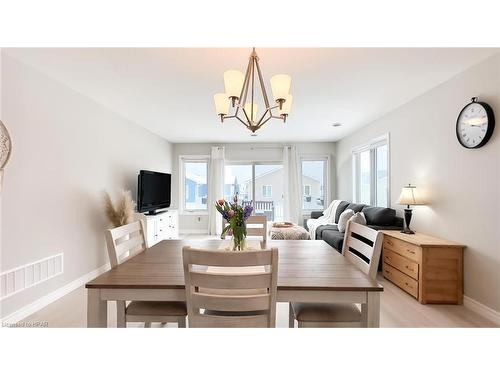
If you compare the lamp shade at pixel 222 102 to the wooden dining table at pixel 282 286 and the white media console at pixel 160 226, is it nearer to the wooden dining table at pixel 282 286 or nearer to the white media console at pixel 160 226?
the wooden dining table at pixel 282 286

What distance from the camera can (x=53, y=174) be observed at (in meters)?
2.61

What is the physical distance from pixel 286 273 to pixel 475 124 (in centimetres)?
239

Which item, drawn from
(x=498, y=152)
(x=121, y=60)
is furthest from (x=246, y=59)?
(x=498, y=152)

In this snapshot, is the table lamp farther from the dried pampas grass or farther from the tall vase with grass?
the dried pampas grass

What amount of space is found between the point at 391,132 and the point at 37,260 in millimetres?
4809

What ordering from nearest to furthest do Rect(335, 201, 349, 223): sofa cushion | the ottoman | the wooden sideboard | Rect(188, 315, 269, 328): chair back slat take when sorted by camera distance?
Rect(188, 315, 269, 328): chair back slat → the wooden sideboard → the ottoman → Rect(335, 201, 349, 223): sofa cushion

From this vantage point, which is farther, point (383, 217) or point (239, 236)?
point (383, 217)

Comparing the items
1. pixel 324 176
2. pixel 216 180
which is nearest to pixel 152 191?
pixel 216 180

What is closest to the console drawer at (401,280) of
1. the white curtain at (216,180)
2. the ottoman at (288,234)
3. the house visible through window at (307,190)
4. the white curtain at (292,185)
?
the ottoman at (288,234)

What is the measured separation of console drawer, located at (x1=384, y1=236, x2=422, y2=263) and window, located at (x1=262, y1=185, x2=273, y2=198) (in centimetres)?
362

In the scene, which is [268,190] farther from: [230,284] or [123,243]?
[230,284]

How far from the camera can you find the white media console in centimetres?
415

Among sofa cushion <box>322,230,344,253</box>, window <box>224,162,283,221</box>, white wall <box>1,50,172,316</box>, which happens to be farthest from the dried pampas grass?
window <box>224,162,283,221</box>

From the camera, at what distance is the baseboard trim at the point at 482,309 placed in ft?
6.98
